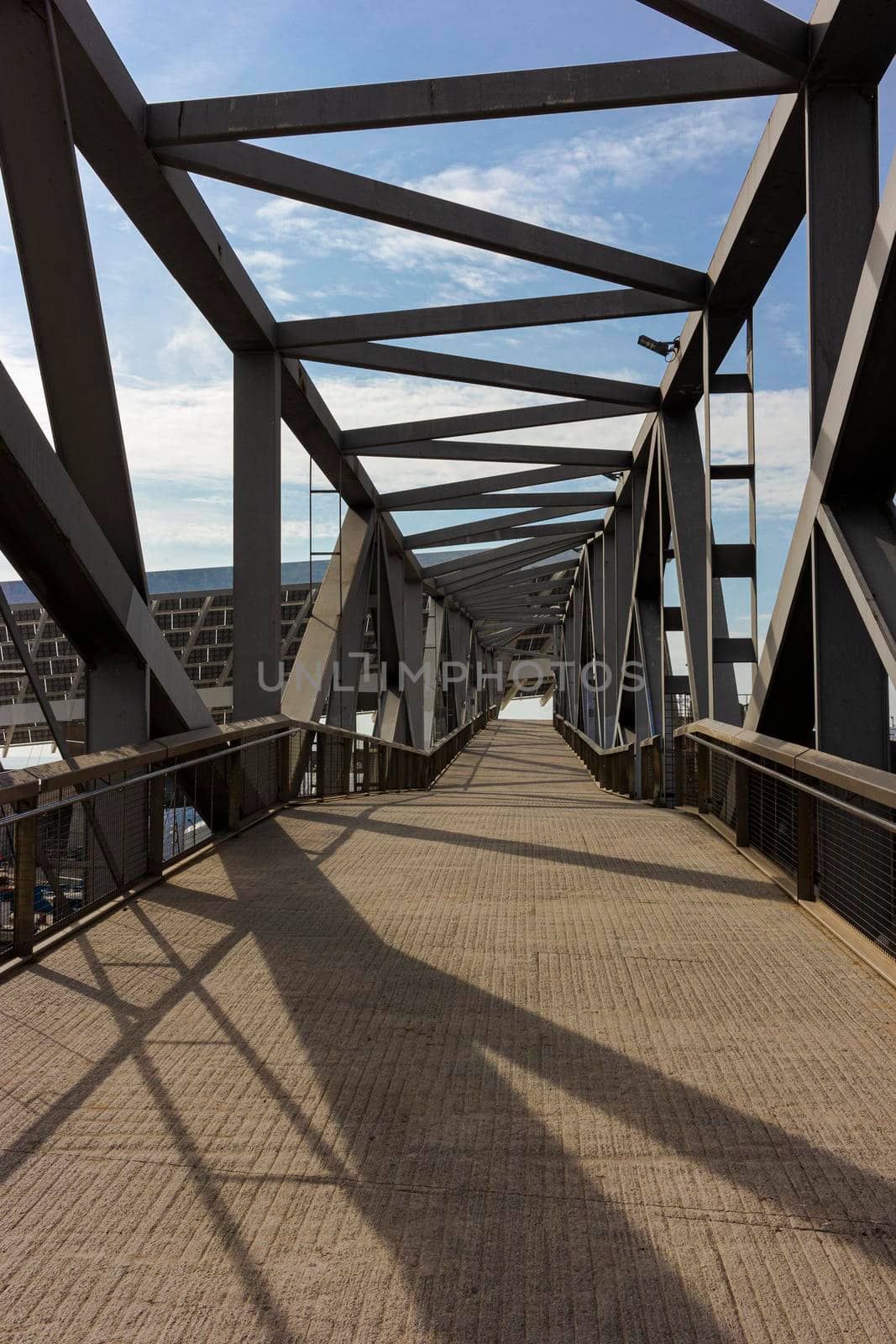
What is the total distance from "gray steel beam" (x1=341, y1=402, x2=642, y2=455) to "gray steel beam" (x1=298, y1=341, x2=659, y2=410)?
695mm

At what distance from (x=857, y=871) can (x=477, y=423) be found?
943 cm

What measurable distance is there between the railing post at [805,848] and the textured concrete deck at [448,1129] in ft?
0.58

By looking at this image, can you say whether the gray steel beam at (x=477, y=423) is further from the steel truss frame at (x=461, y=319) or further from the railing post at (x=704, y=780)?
the railing post at (x=704, y=780)

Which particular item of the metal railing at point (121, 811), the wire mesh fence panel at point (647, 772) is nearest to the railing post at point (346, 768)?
the metal railing at point (121, 811)

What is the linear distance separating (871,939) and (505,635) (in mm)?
51801

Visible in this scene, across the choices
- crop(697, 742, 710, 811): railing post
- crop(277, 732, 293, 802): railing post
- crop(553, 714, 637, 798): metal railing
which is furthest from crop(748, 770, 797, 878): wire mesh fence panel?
crop(553, 714, 637, 798): metal railing

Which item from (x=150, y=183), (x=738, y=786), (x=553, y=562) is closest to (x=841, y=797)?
(x=738, y=786)

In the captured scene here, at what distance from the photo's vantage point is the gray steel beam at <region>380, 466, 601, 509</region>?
54.2 feet

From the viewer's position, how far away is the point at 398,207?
7.45m

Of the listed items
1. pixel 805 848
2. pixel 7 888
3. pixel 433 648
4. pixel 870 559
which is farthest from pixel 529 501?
pixel 7 888

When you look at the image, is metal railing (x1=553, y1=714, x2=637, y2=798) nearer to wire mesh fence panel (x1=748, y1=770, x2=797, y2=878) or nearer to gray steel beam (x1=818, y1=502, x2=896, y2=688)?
wire mesh fence panel (x1=748, y1=770, x2=797, y2=878)

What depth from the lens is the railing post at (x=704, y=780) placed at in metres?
7.54

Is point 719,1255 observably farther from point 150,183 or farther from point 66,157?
point 150,183

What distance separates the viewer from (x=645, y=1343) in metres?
Answer: 1.81
